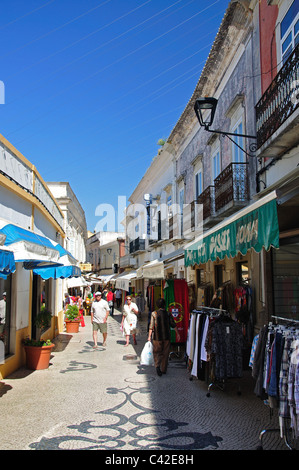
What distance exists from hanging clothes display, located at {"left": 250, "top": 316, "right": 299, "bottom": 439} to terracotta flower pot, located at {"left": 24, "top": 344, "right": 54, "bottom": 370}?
17.6ft

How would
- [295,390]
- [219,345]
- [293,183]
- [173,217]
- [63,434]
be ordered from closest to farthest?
[295,390]
[293,183]
[63,434]
[219,345]
[173,217]

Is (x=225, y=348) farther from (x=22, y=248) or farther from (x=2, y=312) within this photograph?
(x=2, y=312)

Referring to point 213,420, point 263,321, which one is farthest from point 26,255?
point 263,321

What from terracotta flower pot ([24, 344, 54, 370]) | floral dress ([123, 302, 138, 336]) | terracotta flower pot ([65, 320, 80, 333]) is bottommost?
terracotta flower pot ([65, 320, 80, 333])

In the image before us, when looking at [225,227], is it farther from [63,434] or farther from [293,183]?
[63,434]

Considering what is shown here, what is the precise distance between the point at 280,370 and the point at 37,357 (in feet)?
19.6

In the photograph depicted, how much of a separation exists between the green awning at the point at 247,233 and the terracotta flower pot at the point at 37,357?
4.17 metres

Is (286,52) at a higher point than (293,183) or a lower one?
higher

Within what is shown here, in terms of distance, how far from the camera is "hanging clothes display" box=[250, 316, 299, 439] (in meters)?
3.80

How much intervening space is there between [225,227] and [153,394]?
3087 mm

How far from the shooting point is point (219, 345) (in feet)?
20.5

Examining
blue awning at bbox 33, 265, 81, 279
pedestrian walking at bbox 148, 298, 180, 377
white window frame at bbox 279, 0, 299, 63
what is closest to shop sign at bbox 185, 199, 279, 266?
pedestrian walking at bbox 148, 298, 180, 377

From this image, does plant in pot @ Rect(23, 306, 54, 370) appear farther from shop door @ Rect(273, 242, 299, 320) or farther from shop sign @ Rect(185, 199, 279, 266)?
shop door @ Rect(273, 242, 299, 320)

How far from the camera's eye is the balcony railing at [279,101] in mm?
6793
